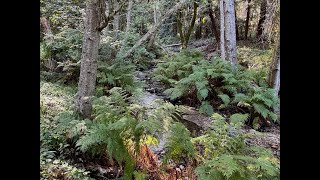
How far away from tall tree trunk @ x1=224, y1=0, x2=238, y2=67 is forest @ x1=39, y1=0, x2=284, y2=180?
0.09 feet

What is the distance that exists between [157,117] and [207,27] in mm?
14853

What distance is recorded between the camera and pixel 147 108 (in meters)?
4.12

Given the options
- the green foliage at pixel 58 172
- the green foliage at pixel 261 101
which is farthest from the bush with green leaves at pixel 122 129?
the green foliage at pixel 261 101

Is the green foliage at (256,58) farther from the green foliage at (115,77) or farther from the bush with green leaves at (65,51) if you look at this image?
the bush with green leaves at (65,51)

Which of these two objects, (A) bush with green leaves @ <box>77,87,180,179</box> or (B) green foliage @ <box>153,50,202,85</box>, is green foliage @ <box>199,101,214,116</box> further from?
(A) bush with green leaves @ <box>77,87,180,179</box>

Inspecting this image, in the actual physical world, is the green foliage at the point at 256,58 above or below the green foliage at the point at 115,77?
above

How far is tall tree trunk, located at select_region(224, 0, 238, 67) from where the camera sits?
8289 millimetres

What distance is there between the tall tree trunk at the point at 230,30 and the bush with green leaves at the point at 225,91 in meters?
0.51

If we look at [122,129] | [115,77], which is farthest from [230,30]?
[122,129]

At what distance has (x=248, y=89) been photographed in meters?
7.25

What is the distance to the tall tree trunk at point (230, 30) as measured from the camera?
8289mm

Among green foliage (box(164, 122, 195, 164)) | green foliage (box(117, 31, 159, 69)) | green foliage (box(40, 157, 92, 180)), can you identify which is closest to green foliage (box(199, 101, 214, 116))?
green foliage (box(164, 122, 195, 164))
